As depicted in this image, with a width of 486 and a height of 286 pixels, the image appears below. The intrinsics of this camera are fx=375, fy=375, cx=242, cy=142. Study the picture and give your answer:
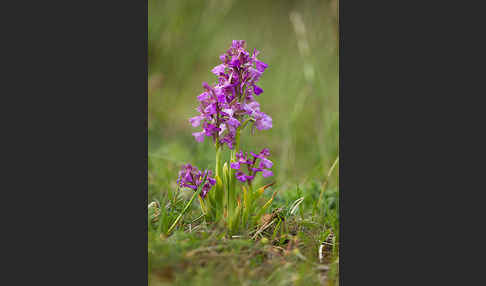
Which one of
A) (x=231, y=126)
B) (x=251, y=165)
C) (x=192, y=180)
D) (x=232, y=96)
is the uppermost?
(x=232, y=96)

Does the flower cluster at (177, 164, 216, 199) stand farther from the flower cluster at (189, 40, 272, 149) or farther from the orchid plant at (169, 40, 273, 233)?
the flower cluster at (189, 40, 272, 149)

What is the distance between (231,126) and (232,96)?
0.87 feet

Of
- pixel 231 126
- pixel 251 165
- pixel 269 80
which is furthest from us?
pixel 269 80

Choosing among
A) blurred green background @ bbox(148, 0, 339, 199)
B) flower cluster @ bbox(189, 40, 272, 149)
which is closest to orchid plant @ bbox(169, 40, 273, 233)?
flower cluster @ bbox(189, 40, 272, 149)

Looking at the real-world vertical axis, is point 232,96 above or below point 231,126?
above

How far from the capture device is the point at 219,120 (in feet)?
10.2

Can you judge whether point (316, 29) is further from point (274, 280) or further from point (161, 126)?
point (274, 280)

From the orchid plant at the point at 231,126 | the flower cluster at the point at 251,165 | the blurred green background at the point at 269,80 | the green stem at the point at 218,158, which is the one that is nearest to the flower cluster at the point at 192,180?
the orchid plant at the point at 231,126

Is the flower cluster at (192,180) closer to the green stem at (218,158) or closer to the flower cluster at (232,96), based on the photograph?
the green stem at (218,158)

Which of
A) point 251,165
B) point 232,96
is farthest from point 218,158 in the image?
point 232,96

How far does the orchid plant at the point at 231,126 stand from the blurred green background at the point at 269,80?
1.80 m

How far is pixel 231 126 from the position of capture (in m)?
3.06

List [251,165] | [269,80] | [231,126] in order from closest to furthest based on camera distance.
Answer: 1. [231,126]
2. [251,165]
3. [269,80]

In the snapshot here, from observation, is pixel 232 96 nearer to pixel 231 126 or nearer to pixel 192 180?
pixel 231 126
